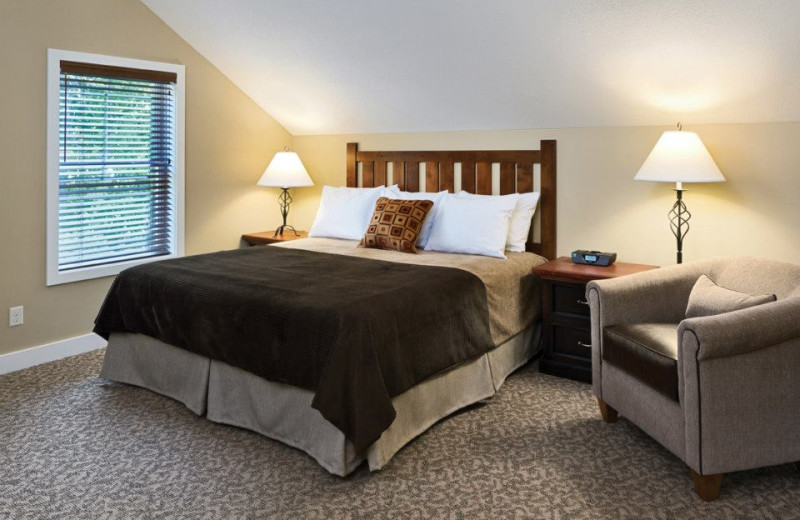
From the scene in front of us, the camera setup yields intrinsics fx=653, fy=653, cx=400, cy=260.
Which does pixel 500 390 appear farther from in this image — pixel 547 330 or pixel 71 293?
pixel 71 293

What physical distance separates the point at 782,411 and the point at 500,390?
1.46 metres

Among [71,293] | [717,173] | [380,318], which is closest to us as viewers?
[380,318]

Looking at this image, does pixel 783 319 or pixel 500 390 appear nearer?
pixel 783 319

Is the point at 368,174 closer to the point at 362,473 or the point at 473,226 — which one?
the point at 473,226

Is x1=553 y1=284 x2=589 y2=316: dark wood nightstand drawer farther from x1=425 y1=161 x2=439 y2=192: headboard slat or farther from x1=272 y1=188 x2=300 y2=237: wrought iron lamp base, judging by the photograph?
x1=272 y1=188 x2=300 y2=237: wrought iron lamp base

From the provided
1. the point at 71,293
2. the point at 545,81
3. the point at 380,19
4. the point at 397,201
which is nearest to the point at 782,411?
the point at 545,81

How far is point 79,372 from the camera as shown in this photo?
3893mm

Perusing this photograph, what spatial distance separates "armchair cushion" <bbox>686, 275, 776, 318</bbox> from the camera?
8.76 ft

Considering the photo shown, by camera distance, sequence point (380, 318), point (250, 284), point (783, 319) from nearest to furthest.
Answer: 1. point (783, 319)
2. point (380, 318)
3. point (250, 284)

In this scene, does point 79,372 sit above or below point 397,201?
below

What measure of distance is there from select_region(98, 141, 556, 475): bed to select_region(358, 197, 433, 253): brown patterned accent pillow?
10 cm

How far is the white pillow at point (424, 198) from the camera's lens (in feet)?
14.3

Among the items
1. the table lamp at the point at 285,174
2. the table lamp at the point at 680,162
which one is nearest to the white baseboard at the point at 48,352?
the table lamp at the point at 285,174

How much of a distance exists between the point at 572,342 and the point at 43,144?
3.37m
